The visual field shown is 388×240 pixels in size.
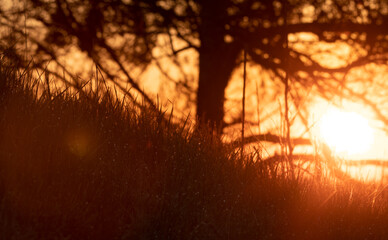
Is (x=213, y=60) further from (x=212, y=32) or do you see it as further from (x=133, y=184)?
(x=133, y=184)

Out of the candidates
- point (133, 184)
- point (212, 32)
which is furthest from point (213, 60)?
point (133, 184)

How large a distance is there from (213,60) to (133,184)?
476 centimetres

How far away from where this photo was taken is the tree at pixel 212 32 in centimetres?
768

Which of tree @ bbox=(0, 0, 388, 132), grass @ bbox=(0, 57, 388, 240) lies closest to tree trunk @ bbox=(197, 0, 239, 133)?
tree @ bbox=(0, 0, 388, 132)

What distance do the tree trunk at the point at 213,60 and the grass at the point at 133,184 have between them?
3.04 m

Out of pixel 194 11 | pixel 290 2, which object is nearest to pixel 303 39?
pixel 290 2

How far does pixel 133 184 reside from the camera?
3301mm

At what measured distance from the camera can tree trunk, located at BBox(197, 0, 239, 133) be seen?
305 inches

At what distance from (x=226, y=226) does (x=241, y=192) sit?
0.53 meters

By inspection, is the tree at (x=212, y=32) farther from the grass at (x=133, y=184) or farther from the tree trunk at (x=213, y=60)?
the grass at (x=133, y=184)

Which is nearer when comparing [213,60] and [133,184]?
[133,184]

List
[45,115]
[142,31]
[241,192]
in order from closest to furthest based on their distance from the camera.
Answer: [45,115]
[241,192]
[142,31]

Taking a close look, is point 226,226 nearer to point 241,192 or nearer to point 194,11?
point 241,192

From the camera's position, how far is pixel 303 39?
26.4 ft
